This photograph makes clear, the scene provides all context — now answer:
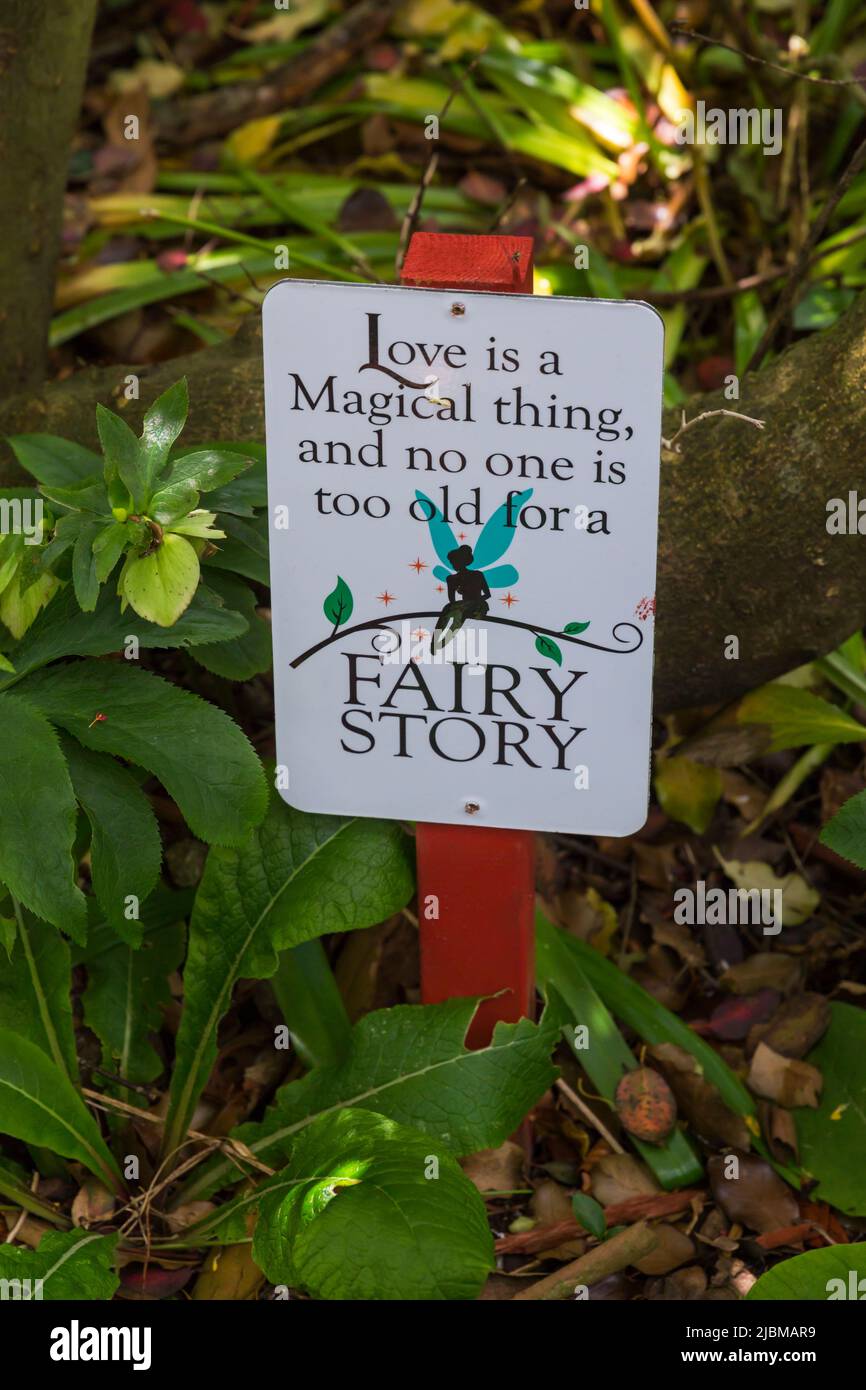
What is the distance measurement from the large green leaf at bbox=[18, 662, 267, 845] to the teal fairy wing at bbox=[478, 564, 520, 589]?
0.35 m

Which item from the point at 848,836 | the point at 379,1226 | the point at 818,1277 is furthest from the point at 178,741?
the point at 818,1277

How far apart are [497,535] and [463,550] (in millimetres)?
46

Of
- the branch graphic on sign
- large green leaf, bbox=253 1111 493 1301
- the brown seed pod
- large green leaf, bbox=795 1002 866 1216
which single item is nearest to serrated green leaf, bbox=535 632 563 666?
the branch graphic on sign

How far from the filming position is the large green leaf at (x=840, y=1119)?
1.98m

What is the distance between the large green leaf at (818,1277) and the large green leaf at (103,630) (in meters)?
1.03

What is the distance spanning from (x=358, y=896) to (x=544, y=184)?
2158mm

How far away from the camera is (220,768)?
1.66 meters

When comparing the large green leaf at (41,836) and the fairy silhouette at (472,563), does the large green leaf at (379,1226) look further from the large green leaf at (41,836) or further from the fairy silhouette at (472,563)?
the fairy silhouette at (472,563)

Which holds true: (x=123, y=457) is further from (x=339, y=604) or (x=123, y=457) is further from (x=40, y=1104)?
(x=40, y=1104)

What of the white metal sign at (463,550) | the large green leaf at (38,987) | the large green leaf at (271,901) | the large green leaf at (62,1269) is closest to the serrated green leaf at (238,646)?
the white metal sign at (463,550)

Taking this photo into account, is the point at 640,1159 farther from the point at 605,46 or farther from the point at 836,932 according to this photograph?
the point at 605,46

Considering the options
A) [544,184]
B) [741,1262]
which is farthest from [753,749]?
[544,184]

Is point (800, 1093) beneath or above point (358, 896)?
beneath

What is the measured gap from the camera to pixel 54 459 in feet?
6.45
